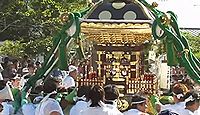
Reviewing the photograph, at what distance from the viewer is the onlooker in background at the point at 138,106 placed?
17.3ft

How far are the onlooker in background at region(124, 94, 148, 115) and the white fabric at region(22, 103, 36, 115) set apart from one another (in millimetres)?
1013

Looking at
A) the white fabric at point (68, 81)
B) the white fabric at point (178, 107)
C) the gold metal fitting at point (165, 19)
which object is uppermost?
the gold metal fitting at point (165, 19)

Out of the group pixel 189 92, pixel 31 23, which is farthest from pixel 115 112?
pixel 31 23

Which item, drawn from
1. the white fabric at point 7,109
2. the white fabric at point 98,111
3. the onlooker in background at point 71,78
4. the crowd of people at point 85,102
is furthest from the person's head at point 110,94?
the onlooker in background at point 71,78

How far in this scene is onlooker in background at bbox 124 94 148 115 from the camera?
528cm

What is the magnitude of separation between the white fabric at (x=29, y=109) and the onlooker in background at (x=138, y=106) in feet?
3.32

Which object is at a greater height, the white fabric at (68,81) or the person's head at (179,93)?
the white fabric at (68,81)

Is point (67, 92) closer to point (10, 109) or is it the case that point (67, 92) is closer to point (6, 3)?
point (10, 109)

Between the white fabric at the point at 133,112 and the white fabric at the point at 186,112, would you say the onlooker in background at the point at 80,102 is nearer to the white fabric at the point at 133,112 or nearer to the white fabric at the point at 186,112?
the white fabric at the point at 133,112

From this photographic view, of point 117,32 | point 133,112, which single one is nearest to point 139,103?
point 133,112

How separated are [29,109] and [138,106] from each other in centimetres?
115

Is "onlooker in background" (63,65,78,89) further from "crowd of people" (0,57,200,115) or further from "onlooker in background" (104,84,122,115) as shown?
"onlooker in background" (104,84,122,115)

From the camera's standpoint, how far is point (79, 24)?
649cm

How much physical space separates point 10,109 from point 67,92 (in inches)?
25.3
